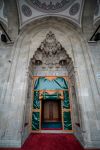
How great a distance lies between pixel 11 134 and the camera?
11.9 ft

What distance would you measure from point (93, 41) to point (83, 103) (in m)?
3.55

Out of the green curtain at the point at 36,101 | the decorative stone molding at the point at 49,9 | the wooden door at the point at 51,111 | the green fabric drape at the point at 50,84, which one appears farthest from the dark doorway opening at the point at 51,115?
the decorative stone molding at the point at 49,9

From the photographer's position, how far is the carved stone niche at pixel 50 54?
5.76 metres

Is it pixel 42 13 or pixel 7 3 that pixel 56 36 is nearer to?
pixel 42 13

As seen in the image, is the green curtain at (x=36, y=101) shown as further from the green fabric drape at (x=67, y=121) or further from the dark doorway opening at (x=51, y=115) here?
the green fabric drape at (x=67, y=121)

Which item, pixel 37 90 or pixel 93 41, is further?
pixel 37 90

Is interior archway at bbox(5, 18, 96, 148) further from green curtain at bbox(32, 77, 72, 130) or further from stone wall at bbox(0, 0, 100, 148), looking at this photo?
green curtain at bbox(32, 77, 72, 130)

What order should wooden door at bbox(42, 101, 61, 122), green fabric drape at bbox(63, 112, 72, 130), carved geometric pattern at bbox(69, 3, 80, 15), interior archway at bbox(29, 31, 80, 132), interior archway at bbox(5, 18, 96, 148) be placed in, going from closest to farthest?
interior archway at bbox(5, 18, 96, 148)
green fabric drape at bbox(63, 112, 72, 130)
interior archway at bbox(29, 31, 80, 132)
carved geometric pattern at bbox(69, 3, 80, 15)
wooden door at bbox(42, 101, 61, 122)

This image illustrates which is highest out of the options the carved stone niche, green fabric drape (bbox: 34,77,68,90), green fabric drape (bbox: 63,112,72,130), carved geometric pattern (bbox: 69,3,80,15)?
carved geometric pattern (bbox: 69,3,80,15)

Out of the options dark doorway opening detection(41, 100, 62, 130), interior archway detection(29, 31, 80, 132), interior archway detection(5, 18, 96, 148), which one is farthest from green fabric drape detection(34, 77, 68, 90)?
dark doorway opening detection(41, 100, 62, 130)

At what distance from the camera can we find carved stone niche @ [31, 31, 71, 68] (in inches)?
227

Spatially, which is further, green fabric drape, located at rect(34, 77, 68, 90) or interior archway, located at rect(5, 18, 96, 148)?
green fabric drape, located at rect(34, 77, 68, 90)

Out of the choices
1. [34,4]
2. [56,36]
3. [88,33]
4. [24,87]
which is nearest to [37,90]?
[24,87]

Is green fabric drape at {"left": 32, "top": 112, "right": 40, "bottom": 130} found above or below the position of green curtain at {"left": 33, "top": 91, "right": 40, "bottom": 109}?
below
